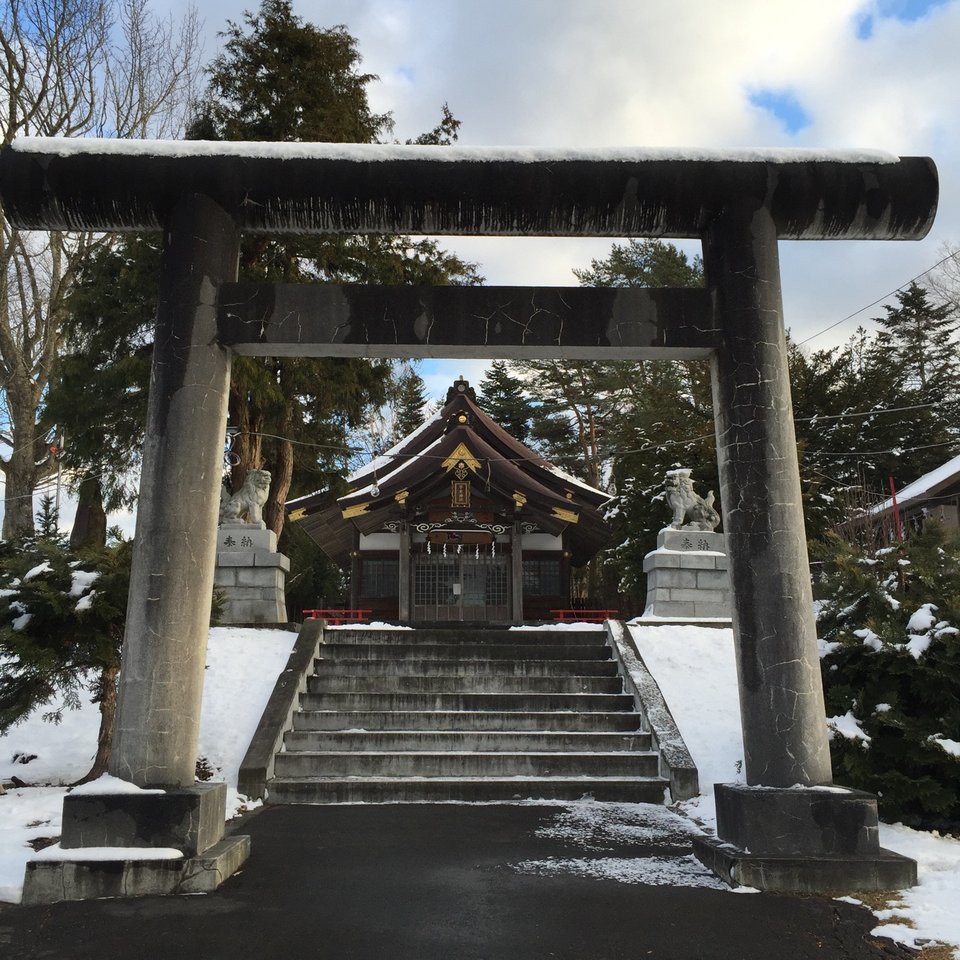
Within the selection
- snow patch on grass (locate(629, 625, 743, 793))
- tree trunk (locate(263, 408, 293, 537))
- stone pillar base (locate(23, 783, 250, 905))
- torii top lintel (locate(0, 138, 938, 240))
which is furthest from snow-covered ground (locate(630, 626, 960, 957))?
tree trunk (locate(263, 408, 293, 537))

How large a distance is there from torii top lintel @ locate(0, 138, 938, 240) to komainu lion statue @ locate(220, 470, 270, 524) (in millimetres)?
6876

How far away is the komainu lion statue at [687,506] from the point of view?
1264 centimetres

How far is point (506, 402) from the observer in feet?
123

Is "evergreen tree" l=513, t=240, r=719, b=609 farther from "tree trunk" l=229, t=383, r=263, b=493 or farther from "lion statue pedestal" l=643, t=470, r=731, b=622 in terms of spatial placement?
"tree trunk" l=229, t=383, r=263, b=493

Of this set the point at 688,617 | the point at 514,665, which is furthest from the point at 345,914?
the point at 688,617

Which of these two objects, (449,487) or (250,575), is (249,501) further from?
(449,487)

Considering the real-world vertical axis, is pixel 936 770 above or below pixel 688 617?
below

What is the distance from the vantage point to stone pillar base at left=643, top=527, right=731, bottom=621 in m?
11.7

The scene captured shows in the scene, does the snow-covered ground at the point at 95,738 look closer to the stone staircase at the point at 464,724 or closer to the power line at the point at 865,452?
the stone staircase at the point at 464,724

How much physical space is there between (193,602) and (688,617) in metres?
8.24

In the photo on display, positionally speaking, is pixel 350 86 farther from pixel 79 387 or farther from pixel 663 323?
pixel 663 323

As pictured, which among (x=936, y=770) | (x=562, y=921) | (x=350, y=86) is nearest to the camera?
(x=562, y=921)

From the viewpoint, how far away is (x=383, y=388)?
55.9 feet

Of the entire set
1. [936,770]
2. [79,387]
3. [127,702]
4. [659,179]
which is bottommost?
[936,770]
